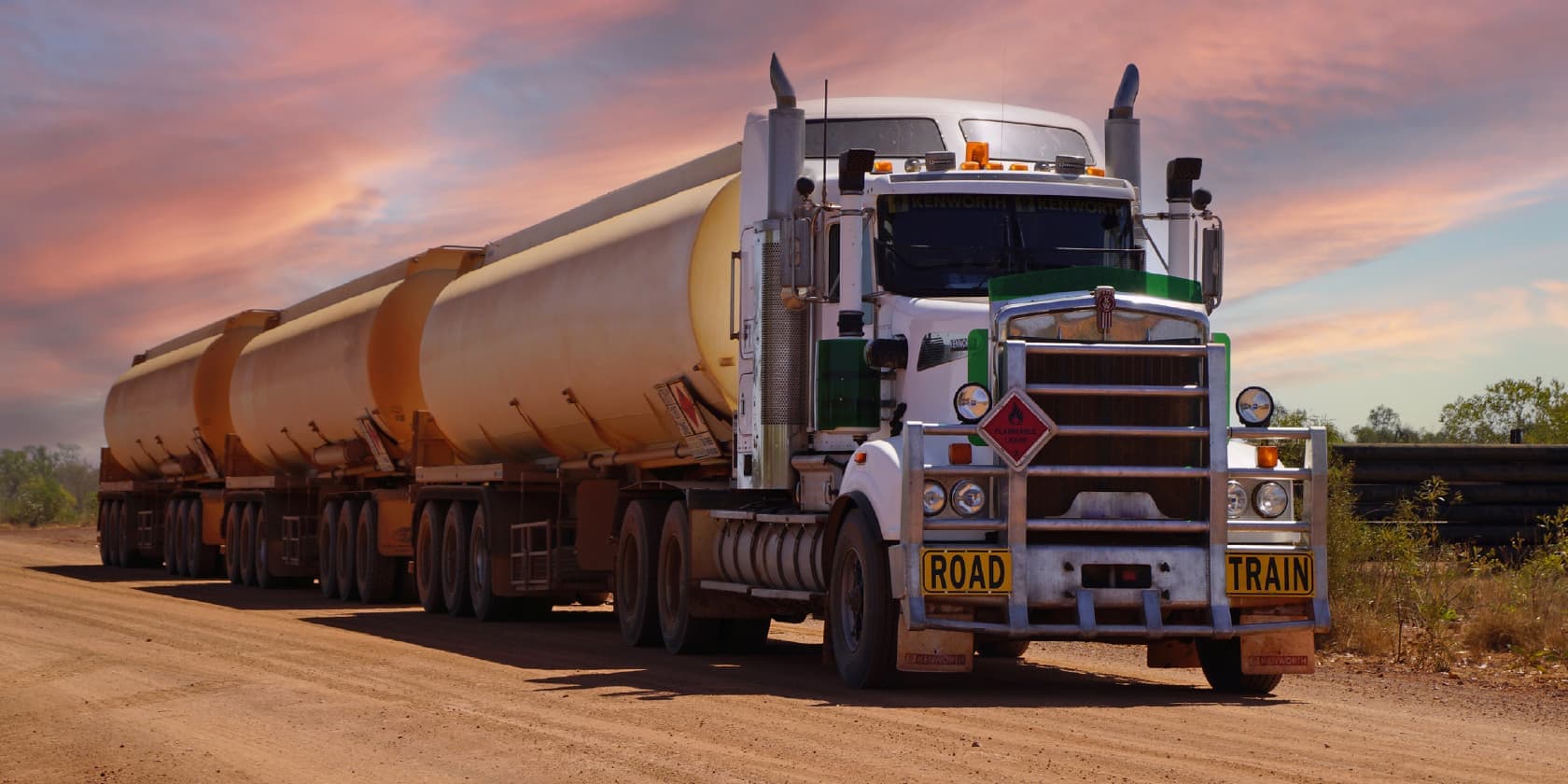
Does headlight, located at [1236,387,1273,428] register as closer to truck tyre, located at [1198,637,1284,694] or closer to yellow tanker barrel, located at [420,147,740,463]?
truck tyre, located at [1198,637,1284,694]

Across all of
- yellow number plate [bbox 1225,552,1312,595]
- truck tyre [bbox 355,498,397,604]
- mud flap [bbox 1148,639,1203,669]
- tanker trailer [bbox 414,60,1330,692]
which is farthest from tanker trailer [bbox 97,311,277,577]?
yellow number plate [bbox 1225,552,1312,595]

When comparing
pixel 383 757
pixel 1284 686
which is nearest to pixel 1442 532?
pixel 1284 686

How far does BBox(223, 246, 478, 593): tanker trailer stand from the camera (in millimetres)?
27188

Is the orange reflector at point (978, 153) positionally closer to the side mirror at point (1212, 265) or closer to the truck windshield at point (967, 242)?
the truck windshield at point (967, 242)

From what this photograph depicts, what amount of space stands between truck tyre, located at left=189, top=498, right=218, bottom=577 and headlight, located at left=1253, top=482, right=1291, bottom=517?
28917mm

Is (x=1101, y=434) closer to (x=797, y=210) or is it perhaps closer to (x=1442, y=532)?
(x=797, y=210)

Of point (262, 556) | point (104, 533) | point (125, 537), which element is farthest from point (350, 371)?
point (104, 533)

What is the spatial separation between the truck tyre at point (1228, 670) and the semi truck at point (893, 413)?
0.03 meters

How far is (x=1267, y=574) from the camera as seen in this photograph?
12938 millimetres

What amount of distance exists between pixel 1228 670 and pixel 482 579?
38.2ft

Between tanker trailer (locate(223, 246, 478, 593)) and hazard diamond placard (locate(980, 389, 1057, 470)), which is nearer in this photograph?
hazard diamond placard (locate(980, 389, 1057, 470))

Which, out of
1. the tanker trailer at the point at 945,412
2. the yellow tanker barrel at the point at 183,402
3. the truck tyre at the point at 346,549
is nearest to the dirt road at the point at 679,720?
the tanker trailer at the point at 945,412

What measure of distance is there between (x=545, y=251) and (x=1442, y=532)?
1207cm

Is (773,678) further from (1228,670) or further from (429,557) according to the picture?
(429,557)
